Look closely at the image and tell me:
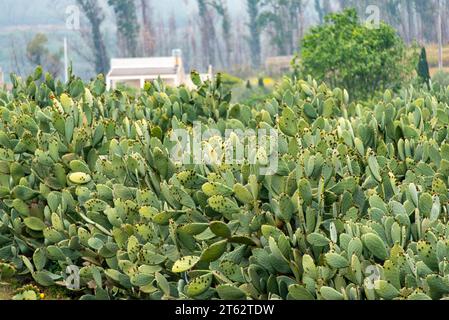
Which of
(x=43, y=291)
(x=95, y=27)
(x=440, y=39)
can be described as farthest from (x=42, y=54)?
(x=43, y=291)

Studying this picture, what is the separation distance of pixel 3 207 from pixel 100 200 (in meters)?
1.79

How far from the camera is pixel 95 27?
5753 centimetres

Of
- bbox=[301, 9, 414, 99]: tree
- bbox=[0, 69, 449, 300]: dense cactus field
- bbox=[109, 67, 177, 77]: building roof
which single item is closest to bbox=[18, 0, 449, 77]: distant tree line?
bbox=[109, 67, 177, 77]: building roof

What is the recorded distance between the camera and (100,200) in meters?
7.32

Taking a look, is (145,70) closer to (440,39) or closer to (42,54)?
(42,54)

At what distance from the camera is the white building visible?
52906 mm

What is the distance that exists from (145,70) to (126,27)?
4.73 meters

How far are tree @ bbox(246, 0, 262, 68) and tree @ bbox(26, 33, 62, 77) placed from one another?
12.1 meters

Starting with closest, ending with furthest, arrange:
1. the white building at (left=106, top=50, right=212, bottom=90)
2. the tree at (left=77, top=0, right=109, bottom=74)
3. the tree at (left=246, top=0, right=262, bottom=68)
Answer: the white building at (left=106, top=50, right=212, bottom=90)
the tree at (left=77, top=0, right=109, bottom=74)
the tree at (left=246, top=0, right=262, bottom=68)

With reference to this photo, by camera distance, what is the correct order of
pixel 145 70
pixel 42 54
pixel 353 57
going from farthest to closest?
pixel 42 54 < pixel 145 70 < pixel 353 57

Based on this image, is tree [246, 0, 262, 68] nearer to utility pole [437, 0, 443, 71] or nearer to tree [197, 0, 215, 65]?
tree [197, 0, 215, 65]

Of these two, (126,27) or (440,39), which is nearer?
(440,39)

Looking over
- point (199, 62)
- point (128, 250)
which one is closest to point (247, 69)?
point (199, 62)
